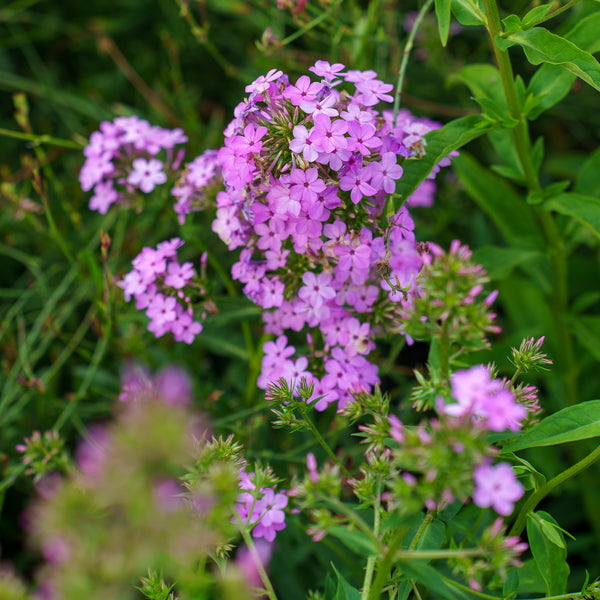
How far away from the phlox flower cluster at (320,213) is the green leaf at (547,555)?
59 centimetres

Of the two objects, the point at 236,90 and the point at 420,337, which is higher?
the point at 420,337

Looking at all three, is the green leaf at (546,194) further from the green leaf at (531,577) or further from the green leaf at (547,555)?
the green leaf at (531,577)

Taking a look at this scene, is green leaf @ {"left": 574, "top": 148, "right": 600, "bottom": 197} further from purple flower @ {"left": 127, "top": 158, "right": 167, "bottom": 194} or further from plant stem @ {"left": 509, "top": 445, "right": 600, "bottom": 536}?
purple flower @ {"left": 127, "top": 158, "right": 167, "bottom": 194}

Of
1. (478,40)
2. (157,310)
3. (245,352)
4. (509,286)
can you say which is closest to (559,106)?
(478,40)

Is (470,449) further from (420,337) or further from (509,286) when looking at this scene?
(509,286)

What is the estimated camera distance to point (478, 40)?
13.1 ft

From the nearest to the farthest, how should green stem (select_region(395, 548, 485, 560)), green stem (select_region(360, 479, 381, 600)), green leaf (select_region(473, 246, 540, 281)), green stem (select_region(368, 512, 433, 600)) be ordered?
green stem (select_region(395, 548, 485, 560)) → green stem (select_region(368, 512, 433, 600)) → green stem (select_region(360, 479, 381, 600)) → green leaf (select_region(473, 246, 540, 281))

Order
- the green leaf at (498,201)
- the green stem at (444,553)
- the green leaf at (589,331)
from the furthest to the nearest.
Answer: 1. the green leaf at (498,201)
2. the green leaf at (589,331)
3. the green stem at (444,553)

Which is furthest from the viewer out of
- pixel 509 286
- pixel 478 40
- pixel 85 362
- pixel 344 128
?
pixel 478 40

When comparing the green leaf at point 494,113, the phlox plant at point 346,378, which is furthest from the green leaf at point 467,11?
the green leaf at point 494,113

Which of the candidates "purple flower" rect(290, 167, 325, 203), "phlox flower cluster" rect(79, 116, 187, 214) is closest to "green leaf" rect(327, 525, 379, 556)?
"purple flower" rect(290, 167, 325, 203)

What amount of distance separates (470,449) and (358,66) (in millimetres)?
1951

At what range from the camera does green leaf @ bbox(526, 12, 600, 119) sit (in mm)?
2000

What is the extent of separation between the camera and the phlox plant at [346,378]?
102 cm
